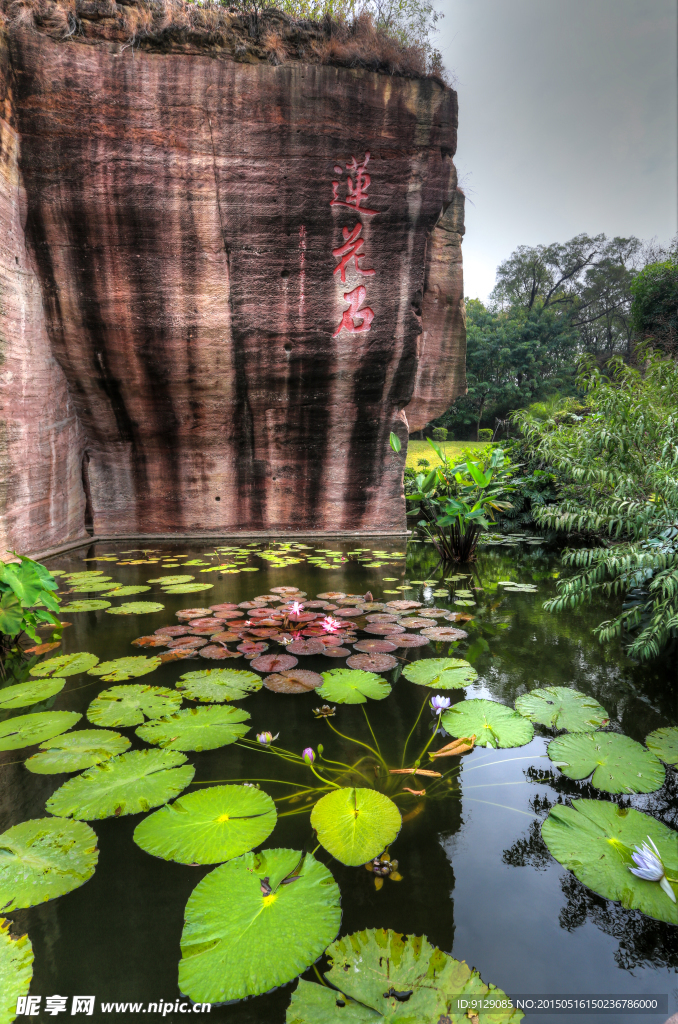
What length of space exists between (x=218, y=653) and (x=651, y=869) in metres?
1.43

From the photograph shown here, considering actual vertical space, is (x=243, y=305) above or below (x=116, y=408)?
above

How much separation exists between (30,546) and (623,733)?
3975mm

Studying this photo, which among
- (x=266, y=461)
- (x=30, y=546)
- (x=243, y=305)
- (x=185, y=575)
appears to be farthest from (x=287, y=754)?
(x=243, y=305)

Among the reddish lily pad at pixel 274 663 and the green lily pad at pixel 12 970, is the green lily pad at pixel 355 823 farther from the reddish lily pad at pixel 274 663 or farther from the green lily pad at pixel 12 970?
the reddish lily pad at pixel 274 663

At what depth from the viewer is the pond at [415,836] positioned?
28.6 inches

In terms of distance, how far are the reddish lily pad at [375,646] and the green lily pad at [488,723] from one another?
17.7 inches

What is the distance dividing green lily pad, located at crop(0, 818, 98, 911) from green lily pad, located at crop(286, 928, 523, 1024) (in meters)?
0.48

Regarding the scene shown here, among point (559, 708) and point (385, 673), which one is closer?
point (559, 708)

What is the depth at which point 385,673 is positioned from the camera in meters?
1.71

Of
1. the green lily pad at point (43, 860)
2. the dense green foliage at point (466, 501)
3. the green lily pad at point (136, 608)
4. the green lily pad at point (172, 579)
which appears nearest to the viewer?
the green lily pad at point (43, 860)

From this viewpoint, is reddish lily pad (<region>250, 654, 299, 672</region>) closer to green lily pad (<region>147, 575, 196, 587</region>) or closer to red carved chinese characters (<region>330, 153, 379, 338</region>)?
green lily pad (<region>147, 575, 196, 587</region>)

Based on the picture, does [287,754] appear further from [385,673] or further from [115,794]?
[385,673]

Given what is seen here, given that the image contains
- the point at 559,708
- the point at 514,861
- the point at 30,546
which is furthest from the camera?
the point at 30,546

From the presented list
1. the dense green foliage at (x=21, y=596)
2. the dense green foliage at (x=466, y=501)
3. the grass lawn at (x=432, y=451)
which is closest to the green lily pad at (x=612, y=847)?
the dense green foliage at (x=21, y=596)
